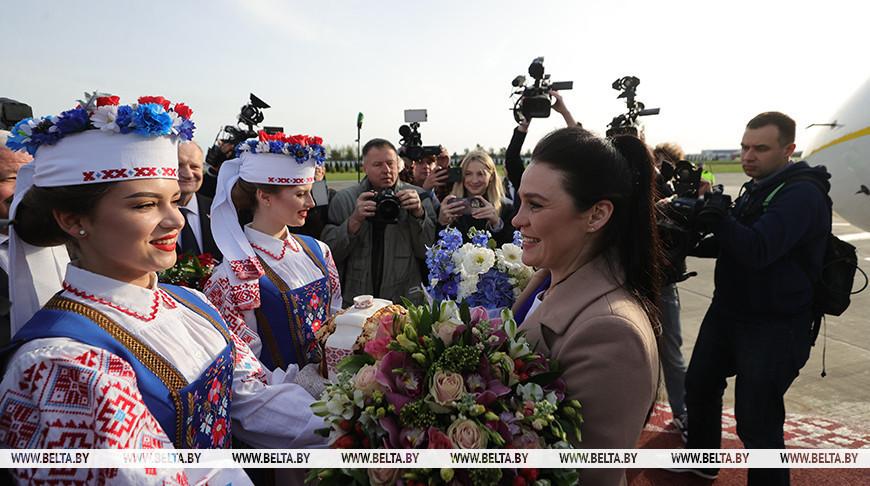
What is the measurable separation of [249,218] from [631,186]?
10.6 ft

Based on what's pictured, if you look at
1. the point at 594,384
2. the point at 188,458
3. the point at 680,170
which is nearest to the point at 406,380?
the point at 594,384

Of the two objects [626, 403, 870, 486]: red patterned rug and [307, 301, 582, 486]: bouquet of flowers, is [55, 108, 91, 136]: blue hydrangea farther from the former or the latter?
[626, 403, 870, 486]: red patterned rug

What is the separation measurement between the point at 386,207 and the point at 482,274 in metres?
1.53

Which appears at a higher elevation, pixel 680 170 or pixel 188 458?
pixel 680 170

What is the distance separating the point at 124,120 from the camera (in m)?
1.55

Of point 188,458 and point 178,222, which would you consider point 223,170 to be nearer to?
point 178,222

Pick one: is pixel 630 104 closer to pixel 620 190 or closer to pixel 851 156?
pixel 620 190

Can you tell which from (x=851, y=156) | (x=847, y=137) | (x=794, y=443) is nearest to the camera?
(x=794, y=443)

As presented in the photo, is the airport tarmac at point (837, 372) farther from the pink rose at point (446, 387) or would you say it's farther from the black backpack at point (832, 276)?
the pink rose at point (446, 387)

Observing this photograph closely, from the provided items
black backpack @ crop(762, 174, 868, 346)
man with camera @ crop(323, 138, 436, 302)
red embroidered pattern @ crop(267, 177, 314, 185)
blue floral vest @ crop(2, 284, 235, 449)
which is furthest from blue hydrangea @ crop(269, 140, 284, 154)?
black backpack @ crop(762, 174, 868, 346)

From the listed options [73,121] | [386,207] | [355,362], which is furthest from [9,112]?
[355,362]

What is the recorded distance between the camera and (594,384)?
4.52ft

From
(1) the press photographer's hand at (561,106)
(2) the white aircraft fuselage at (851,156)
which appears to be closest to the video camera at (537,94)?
(1) the press photographer's hand at (561,106)

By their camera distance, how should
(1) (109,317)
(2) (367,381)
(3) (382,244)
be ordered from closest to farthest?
1. (2) (367,381)
2. (1) (109,317)
3. (3) (382,244)
